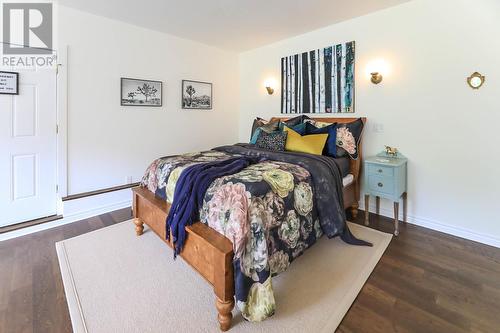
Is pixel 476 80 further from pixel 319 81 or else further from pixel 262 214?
pixel 262 214

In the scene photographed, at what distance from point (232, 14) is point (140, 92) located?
5.36 ft

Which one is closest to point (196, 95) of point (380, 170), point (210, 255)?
point (380, 170)

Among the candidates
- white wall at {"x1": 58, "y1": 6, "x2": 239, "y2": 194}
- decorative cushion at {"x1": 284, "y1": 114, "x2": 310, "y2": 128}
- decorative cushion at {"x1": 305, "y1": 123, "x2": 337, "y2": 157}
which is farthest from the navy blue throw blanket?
white wall at {"x1": 58, "y1": 6, "x2": 239, "y2": 194}

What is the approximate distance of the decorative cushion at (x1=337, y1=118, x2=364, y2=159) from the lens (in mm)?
2971

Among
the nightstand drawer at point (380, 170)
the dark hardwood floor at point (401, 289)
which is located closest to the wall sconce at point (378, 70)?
the nightstand drawer at point (380, 170)

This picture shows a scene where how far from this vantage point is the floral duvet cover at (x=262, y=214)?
4.79 feet

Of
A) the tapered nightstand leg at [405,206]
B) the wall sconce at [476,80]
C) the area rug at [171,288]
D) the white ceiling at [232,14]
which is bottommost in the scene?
the area rug at [171,288]

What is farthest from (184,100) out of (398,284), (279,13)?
(398,284)

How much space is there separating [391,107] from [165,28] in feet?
10.4

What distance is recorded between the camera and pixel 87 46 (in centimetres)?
302

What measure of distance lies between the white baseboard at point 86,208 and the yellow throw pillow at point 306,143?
7.65 ft
